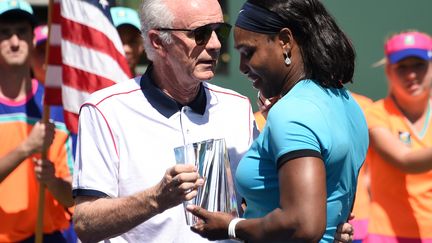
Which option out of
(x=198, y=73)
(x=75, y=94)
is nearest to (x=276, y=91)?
(x=198, y=73)

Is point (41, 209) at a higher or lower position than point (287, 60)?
lower

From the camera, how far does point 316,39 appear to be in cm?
337

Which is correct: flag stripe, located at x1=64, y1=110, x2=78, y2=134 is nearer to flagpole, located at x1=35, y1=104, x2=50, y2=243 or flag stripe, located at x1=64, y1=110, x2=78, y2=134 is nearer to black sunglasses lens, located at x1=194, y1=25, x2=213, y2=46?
flagpole, located at x1=35, y1=104, x2=50, y2=243

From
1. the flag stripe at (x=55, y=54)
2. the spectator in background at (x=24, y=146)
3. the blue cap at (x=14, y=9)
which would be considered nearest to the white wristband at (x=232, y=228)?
the spectator in background at (x=24, y=146)

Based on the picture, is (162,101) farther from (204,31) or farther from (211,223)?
(211,223)

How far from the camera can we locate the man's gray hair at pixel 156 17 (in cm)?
381

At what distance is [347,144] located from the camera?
3.30m

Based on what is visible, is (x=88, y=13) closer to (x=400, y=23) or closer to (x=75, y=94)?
(x=75, y=94)

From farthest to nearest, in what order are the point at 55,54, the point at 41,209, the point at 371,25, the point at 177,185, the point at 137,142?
the point at 371,25
the point at 55,54
the point at 41,209
the point at 137,142
the point at 177,185

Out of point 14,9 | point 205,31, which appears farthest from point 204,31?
point 14,9

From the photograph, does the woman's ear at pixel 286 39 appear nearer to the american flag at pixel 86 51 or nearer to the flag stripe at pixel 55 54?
the american flag at pixel 86 51

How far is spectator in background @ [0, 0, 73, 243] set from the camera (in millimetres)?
5195

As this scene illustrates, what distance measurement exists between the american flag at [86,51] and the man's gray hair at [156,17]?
1469 mm

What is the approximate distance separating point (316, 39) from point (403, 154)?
249 centimetres
